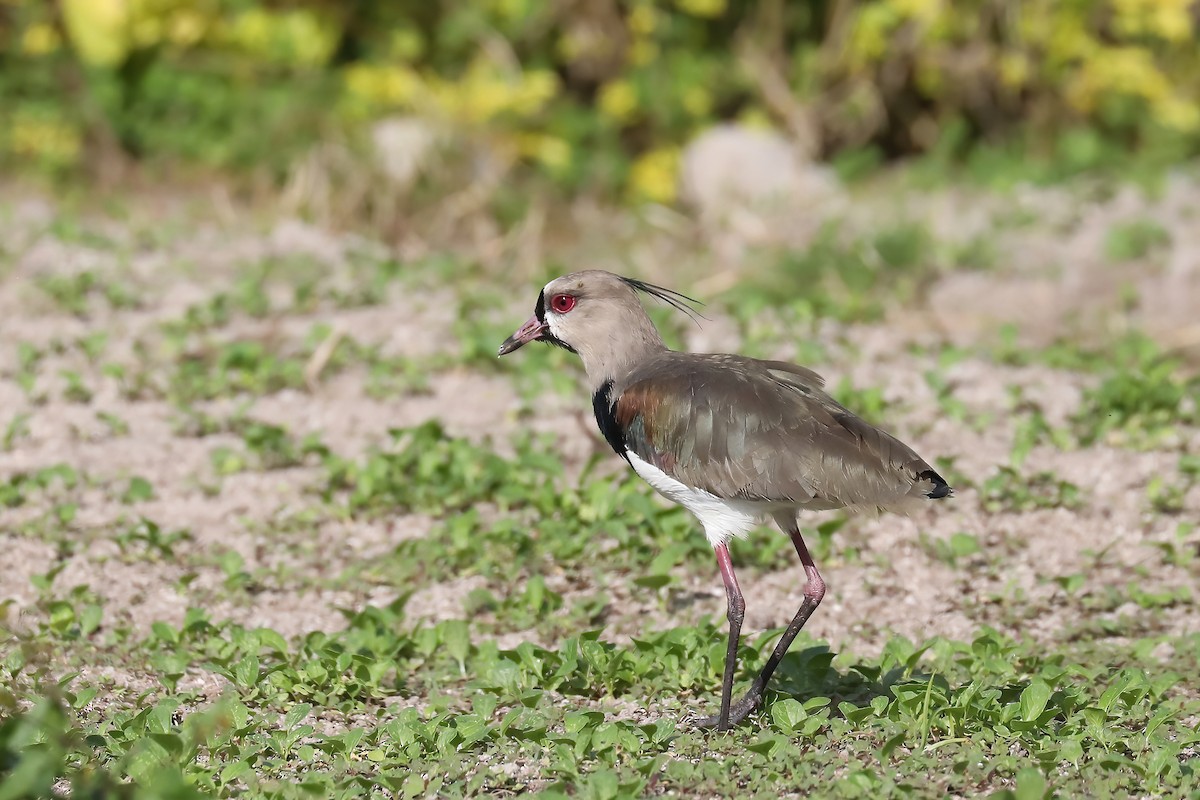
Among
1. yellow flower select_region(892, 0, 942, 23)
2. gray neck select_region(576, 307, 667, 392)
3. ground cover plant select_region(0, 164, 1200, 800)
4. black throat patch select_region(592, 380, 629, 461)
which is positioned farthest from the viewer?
yellow flower select_region(892, 0, 942, 23)

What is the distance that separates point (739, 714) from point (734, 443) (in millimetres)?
846

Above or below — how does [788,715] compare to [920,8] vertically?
below

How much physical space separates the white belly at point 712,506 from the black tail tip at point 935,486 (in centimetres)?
48

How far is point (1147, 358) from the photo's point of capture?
300 inches

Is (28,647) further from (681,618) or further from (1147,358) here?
(1147,358)

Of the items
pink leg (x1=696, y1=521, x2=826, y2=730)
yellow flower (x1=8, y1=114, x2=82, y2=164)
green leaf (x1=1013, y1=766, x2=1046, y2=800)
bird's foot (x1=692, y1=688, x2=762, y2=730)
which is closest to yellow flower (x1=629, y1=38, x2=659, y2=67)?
yellow flower (x1=8, y1=114, x2=82, y2=164)

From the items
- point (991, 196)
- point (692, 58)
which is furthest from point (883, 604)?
point (692, 58)

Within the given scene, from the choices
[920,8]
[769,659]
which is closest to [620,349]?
[769,659]

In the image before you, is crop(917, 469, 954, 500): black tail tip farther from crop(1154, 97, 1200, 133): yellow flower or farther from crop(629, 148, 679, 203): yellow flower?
crop(1154, 97, 1200, 133): yellow flower

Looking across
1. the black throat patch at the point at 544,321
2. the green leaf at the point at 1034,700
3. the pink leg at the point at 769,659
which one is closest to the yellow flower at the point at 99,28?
the black throat patch at the point at 544,321

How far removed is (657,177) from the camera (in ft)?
36.7

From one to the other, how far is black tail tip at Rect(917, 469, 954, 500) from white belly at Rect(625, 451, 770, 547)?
482 mm

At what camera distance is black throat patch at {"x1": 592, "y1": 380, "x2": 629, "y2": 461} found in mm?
4848

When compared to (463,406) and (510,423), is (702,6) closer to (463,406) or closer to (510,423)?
(463,406)
